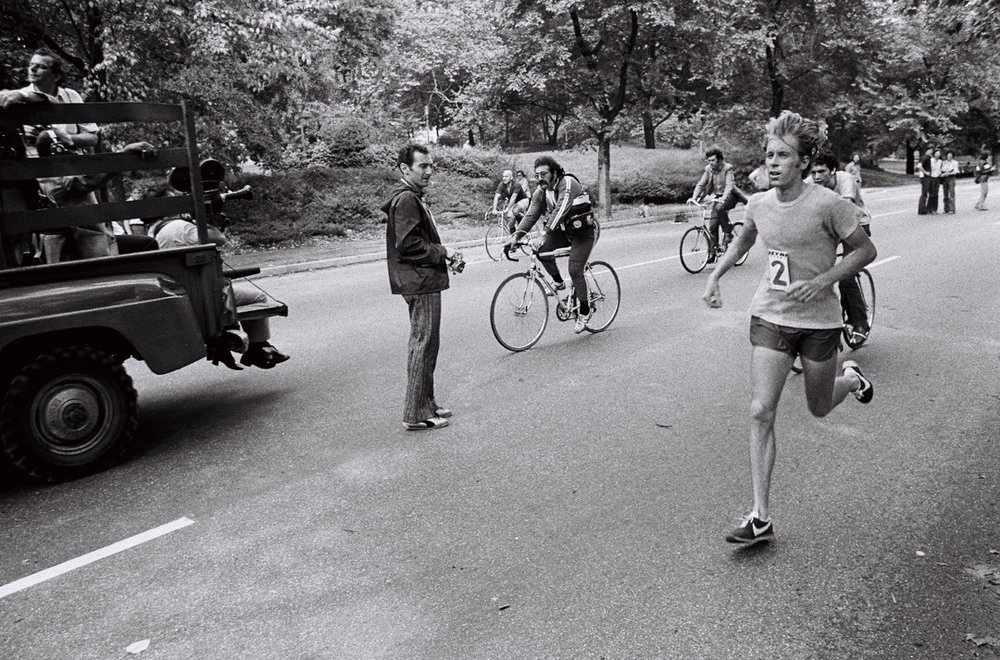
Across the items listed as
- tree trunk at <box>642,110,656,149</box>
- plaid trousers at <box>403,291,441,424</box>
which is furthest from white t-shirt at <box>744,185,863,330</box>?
tree trunk at <box>642,110,656,149</box>

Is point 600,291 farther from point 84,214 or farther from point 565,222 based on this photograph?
point 84,214

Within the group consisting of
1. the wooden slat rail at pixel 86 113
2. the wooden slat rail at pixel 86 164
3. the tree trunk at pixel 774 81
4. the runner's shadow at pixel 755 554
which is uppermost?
the tree trunk at pixel 774 81

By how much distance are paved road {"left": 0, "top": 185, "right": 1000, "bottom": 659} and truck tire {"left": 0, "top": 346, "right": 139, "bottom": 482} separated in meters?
0.16

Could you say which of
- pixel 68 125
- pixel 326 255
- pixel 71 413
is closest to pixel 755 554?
pixel 71 413

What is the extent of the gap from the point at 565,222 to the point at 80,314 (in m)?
4.96

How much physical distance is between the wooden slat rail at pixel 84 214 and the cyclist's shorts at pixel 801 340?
373cm

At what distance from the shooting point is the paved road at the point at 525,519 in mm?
3309

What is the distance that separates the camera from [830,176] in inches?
274

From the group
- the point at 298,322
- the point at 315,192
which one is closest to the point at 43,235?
the point at 298,322

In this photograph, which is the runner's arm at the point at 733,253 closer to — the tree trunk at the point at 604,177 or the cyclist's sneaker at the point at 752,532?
the cyclist's sneaker at the point at 752,532

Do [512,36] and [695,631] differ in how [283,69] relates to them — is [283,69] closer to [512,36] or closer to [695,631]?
[512,36]

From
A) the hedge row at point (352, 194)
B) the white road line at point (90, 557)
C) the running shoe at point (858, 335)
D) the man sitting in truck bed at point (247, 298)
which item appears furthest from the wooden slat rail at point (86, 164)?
the hedge row at point (352, 194)

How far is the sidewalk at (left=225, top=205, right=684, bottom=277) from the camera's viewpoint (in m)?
16.0

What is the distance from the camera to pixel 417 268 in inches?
229
